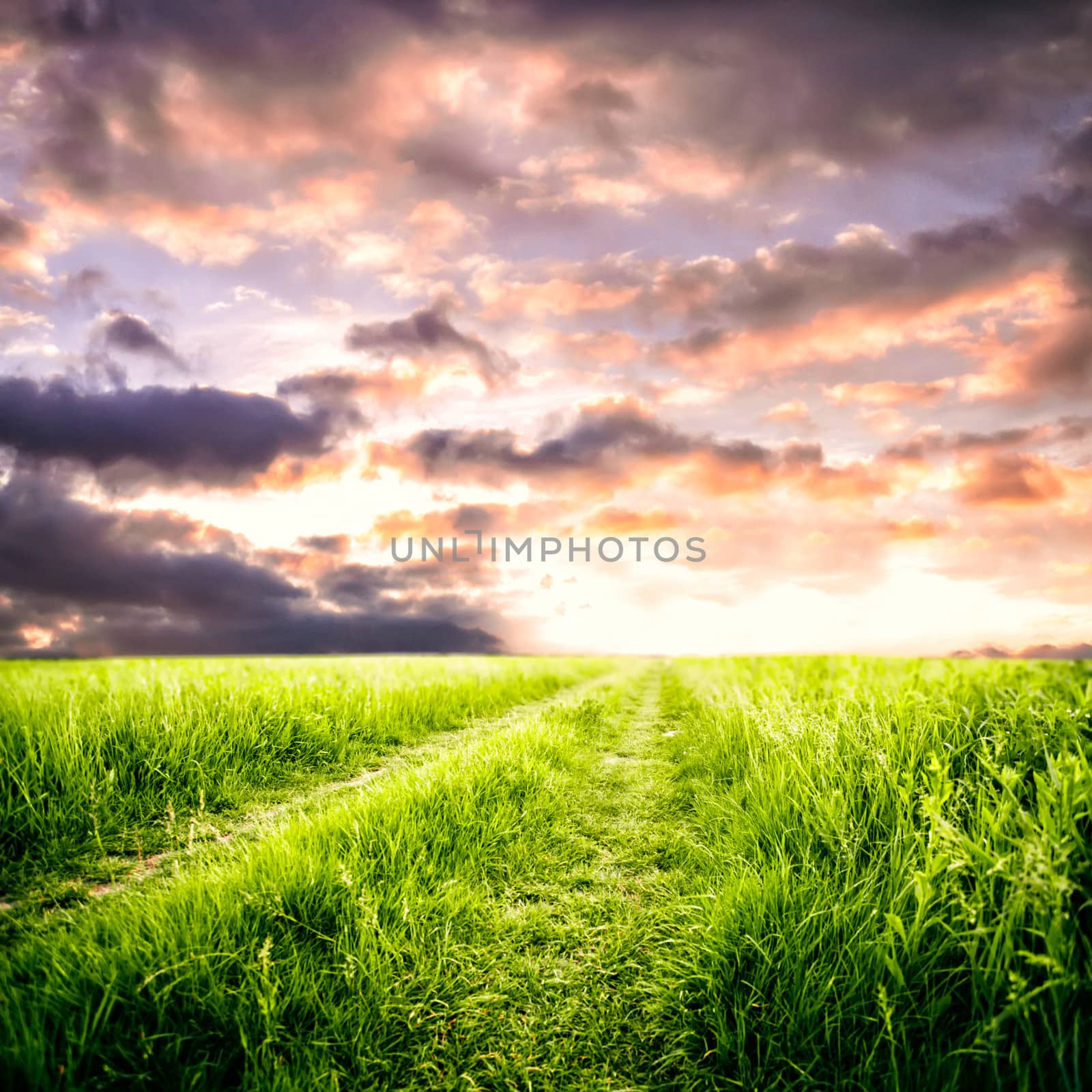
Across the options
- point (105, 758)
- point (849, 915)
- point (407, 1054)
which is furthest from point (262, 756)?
point (849, 915)

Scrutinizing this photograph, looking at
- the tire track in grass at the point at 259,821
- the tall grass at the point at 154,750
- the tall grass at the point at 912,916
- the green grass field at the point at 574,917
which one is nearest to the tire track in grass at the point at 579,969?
Result: the green grass field at the point at 574,917

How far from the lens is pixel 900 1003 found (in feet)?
9.22

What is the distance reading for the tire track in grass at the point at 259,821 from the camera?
447 cm

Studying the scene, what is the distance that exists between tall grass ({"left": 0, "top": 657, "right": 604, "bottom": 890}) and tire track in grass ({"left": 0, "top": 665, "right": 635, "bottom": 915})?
31cm

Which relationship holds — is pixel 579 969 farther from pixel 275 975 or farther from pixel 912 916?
pixel 912 916

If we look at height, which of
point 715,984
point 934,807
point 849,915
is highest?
point 934,807

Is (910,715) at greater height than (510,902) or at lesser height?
greater

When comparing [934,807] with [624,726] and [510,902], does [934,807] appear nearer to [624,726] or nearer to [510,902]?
[510,902]

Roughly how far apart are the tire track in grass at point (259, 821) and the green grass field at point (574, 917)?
5cm

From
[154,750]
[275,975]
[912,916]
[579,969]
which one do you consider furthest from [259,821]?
[912,916]

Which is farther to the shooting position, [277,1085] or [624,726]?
[624,726]

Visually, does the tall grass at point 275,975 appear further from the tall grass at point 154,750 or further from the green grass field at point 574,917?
the tall grass at point 154,750

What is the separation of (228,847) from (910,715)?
5797 mm

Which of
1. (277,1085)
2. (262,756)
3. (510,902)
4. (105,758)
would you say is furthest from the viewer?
(262,756)
